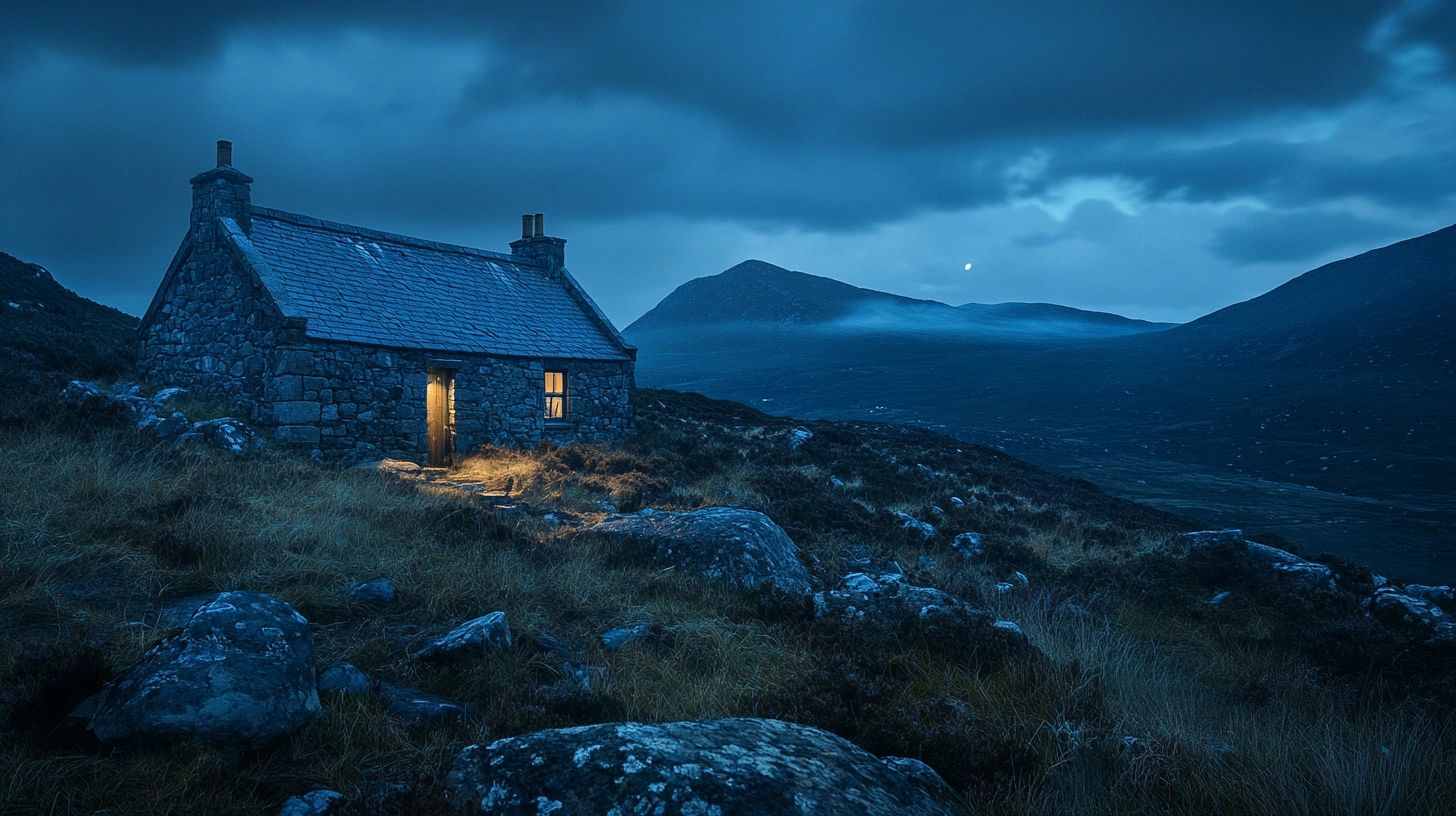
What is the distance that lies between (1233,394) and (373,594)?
67107mm

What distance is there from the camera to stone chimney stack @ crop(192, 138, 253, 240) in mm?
15742

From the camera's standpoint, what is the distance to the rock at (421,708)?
11.3 ft

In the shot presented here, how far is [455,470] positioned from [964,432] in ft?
125

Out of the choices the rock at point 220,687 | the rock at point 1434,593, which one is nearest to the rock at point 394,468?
the rock at point 220,687

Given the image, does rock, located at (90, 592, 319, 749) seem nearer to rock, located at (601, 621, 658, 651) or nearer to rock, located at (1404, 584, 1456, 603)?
rock, located at (601, 621, 658, 651)

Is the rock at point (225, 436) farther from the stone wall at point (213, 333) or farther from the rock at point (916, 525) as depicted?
the rock at point (916, 525)

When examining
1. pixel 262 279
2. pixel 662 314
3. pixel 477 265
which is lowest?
pixel 262 279

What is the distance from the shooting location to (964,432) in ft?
153

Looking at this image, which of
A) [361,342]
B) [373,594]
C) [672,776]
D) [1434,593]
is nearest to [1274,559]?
[1434,593]

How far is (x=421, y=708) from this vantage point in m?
3.52

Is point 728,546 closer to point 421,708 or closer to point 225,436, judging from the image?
point 421,708

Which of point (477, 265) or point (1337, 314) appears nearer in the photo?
point (477, 265)

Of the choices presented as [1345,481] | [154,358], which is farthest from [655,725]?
[1345,481]

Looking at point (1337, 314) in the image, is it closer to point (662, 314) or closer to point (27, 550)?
point (27, 550)
